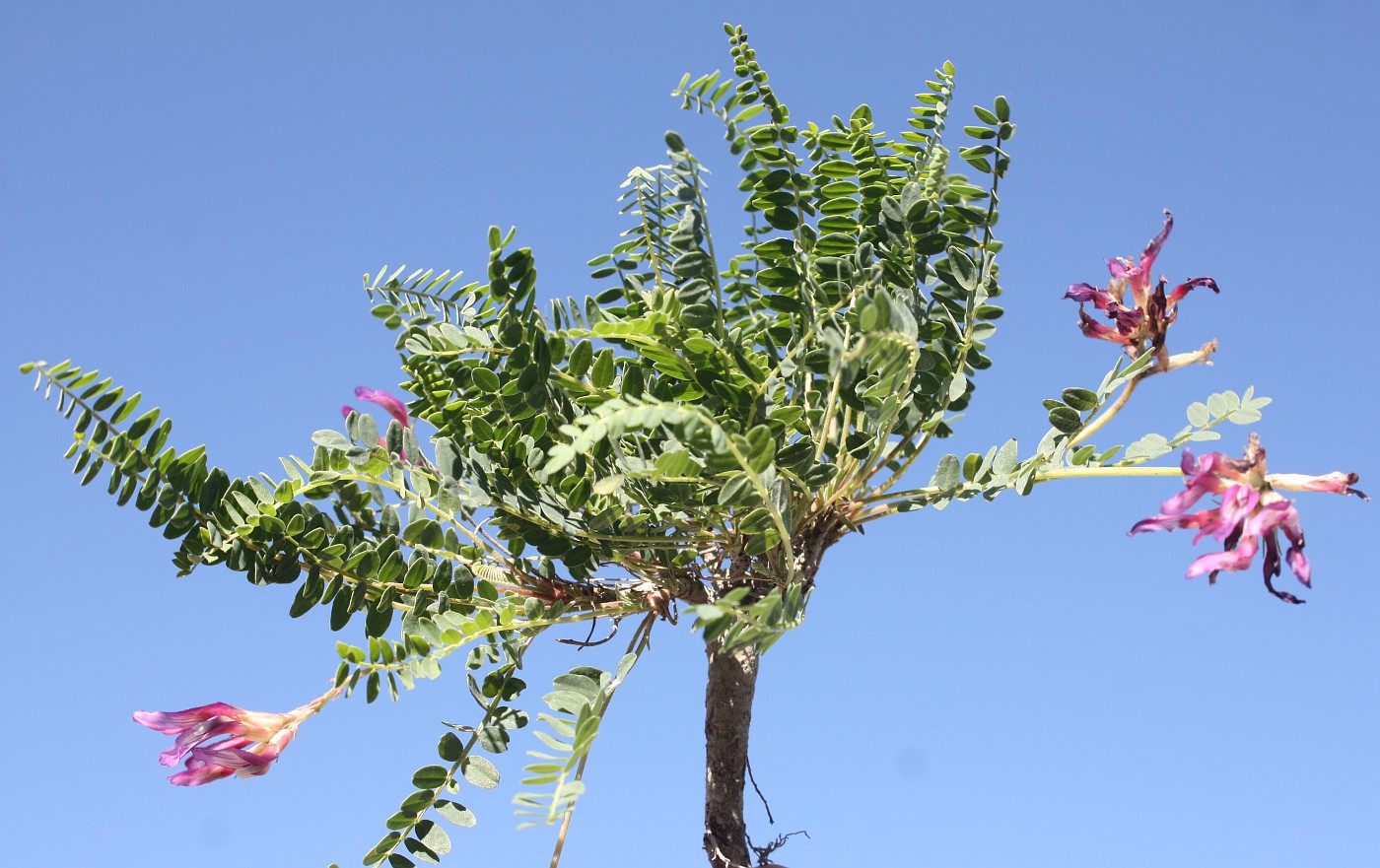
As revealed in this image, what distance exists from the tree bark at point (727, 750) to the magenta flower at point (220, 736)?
51cm

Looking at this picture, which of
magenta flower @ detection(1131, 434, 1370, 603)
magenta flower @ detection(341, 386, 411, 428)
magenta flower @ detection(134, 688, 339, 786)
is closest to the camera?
magenta flower @ detection(1131, 434, 1370, 603)

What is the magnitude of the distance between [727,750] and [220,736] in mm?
662

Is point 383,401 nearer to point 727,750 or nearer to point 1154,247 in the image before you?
point 727,750

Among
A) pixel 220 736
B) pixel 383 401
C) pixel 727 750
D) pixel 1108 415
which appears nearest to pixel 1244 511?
pixel 1108 415

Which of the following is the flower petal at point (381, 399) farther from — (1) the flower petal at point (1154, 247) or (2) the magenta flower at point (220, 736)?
(1) the flower petal at point (1154, 247)

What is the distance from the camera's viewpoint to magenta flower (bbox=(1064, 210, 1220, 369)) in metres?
1.49

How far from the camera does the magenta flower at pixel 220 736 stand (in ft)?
4.78

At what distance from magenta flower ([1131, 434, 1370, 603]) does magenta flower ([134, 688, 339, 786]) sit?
1.00 metres

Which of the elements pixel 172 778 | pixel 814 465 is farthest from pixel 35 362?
pixel 814 465

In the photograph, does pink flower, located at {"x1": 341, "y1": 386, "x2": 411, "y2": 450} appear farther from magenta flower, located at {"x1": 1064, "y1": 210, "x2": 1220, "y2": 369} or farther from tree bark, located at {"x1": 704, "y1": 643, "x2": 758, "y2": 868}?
magenta flower, located at {"x1": 1064, "y1": 210, "x2": 1220, "y2": 369}

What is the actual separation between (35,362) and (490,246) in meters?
0.53

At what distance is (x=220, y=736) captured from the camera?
4.90ft

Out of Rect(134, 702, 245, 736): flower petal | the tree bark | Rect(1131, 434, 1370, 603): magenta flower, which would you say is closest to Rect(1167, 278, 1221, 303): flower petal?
Rect(1131, 434, 1370, 603): magenta flower

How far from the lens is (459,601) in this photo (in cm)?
147
